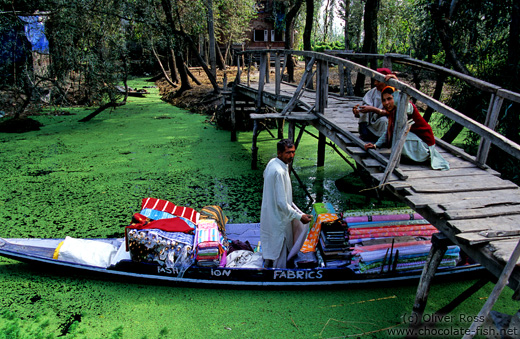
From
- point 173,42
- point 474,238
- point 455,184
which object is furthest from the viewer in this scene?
point 173,42

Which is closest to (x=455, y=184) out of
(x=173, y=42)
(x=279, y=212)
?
(x=279, y=212)

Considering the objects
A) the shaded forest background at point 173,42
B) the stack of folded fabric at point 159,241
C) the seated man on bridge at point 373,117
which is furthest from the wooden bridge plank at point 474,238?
the shaded forest background at point 173,42

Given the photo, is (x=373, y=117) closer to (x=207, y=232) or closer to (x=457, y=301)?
(x=457, y=301)

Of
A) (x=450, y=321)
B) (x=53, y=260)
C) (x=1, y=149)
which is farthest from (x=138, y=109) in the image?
(x=450, y=321)

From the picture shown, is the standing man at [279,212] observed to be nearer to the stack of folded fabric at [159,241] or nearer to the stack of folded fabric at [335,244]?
the stack of folded fabric at [335,244]

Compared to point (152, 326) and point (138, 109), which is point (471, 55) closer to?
point (152, 326)

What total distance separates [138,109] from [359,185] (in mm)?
10407

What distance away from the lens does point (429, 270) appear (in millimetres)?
3236

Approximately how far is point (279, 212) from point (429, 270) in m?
1.49

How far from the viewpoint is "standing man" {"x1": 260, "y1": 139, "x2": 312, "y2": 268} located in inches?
153

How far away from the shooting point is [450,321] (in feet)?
12.0

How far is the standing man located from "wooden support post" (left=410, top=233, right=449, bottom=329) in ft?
3.81

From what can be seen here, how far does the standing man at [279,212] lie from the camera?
12.7 ft

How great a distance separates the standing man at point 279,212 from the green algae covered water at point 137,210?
A: 440 mm
